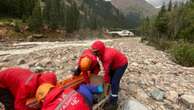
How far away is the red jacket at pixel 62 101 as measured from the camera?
114 inches

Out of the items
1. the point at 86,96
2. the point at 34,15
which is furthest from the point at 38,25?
the point at 86,96

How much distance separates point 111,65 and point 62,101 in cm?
299

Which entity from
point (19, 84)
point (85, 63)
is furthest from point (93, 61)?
point (19, 84)

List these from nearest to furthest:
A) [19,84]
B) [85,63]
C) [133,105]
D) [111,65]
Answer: [19,84] → [85,63] → [111,65] → [133,105]

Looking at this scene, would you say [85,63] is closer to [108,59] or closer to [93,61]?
[93,61]

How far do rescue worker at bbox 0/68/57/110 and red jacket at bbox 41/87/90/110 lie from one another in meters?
0.95

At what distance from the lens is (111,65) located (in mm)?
5805

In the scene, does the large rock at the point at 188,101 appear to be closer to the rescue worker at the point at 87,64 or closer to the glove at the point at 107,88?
the glove at the point at 107,88

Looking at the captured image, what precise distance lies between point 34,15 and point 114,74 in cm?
4164

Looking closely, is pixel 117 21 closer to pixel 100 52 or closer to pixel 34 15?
pixel 34 15

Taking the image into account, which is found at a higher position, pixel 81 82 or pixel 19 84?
pixel 19 84

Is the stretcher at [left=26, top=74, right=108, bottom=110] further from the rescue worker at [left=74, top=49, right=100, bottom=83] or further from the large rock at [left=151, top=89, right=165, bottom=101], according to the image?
the large rock at [left=151, top=89, right=165, bottom=101]

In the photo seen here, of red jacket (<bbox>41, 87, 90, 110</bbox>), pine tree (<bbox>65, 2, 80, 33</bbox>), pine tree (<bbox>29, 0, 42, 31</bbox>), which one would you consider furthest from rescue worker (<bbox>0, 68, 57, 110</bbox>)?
pine tree (<bbox>65, 2, 80, 33</bbox>)

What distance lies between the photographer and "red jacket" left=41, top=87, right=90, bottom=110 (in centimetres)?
289
